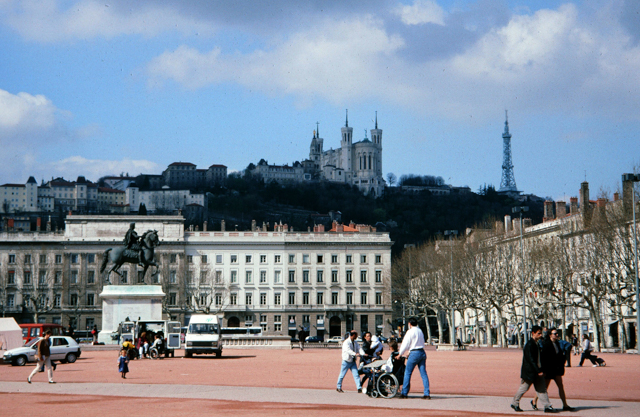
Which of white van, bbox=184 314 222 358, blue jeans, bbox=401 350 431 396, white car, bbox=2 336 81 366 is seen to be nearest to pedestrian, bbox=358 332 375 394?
blue jeans, bbox=401 350 431 396

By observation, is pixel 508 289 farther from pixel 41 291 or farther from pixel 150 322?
pixel 41 291

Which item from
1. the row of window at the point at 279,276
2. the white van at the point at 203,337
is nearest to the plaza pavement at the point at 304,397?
the white van at the point at 203,337

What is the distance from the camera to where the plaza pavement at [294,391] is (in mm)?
17234

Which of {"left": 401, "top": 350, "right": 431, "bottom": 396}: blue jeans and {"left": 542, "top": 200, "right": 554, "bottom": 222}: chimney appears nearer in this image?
{"left": 401, "top": 350, "right": 431, "bottom": 396}: blue jeans

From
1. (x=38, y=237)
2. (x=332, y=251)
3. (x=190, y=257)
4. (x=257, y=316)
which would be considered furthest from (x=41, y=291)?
(x=332, y=251)

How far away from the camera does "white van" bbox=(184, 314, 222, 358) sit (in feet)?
141

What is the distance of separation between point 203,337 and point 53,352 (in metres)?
7.95

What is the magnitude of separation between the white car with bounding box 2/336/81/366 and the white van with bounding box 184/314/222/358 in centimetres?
588

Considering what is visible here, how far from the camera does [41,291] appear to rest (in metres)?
107

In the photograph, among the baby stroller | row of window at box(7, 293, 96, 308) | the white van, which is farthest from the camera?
row of window at box(7, 293, 96, 308)

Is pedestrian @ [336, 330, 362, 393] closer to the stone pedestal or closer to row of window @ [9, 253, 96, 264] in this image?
the stone pedestal

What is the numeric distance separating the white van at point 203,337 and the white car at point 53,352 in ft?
19.3

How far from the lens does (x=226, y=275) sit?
364ft

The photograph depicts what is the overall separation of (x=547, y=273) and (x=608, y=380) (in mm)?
41390
